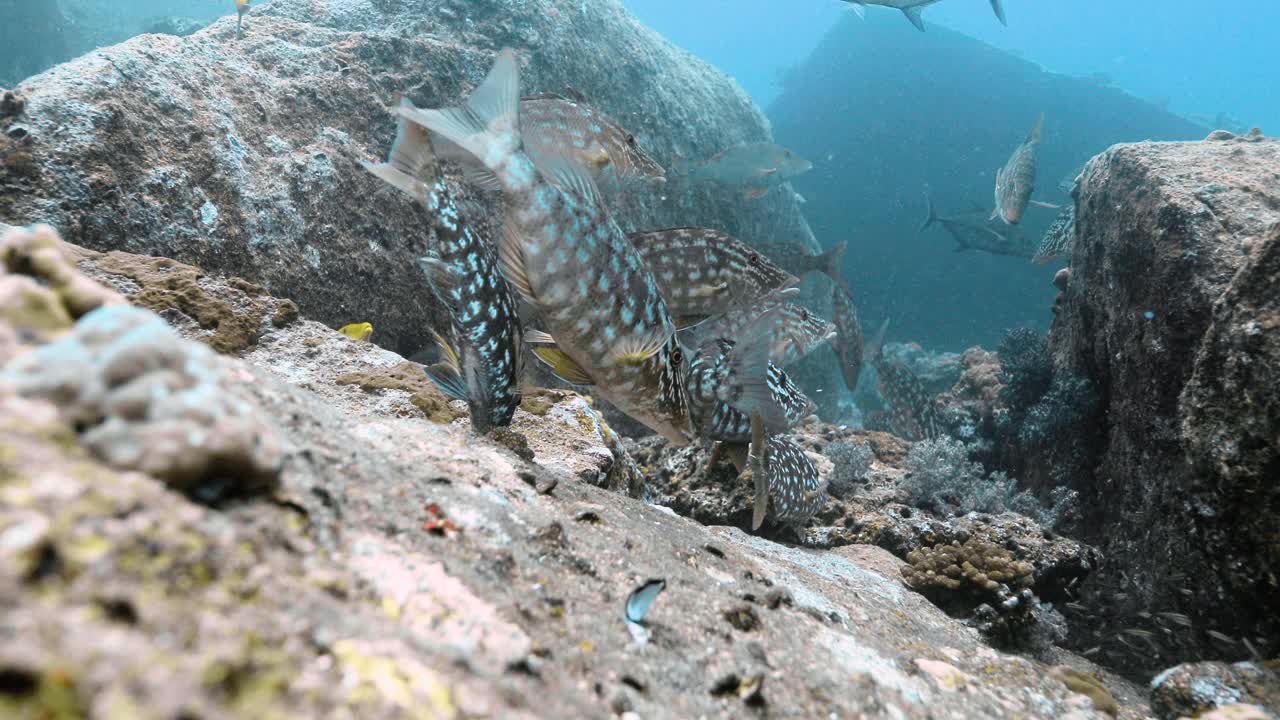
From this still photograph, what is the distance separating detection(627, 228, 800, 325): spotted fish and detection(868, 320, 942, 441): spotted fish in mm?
6604

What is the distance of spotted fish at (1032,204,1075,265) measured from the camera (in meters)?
7.97

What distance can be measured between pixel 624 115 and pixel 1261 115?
298 feet

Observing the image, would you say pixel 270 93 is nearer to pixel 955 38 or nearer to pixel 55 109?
pixel 55 109

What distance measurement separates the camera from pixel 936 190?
29578 mm

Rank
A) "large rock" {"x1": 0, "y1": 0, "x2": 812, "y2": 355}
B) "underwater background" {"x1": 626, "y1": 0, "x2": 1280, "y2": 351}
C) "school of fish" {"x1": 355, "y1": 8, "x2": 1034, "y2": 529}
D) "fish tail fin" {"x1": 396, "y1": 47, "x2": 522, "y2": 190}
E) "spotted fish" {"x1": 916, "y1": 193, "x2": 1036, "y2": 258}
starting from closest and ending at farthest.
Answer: "fish tail fin" {"x1": 396, "y1": 47, "x2": 522, "y2": 190}, "school of fish" {"x1": 355, "y1": 8, "x2": 1034, "y2": 529}, "large rock" {"x1": 0, "y1": 0, "x2": 812, "y2": 355}, "spotted fish" {"x1": 916, "y1": 193, "x2": 1036, "y2": 258}, "underwater background" {"x1": 626, "y1": 0, "x2": 1280, "y2": 351}

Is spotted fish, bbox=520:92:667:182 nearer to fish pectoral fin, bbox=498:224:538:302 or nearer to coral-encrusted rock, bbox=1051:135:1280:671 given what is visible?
fish pectoral fin, bbox=498:224:538:302

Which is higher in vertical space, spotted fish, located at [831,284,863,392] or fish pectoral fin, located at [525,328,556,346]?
fish pectoral fin, located at [525,328,556,346]

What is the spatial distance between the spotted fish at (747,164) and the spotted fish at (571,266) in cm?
702

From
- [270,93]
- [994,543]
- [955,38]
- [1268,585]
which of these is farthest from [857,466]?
[955,38]

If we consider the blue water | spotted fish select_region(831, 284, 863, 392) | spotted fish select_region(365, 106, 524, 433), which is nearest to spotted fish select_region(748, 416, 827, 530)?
spotted fish select_region(365, 106, 524, 433)

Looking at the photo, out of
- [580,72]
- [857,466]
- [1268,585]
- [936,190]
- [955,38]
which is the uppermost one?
[955,38]

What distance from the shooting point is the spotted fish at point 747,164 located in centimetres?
915

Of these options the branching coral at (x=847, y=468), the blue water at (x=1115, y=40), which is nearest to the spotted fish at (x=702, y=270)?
the branching coral at (x=847, y=468)

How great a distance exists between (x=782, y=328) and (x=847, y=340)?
5.85 meters
